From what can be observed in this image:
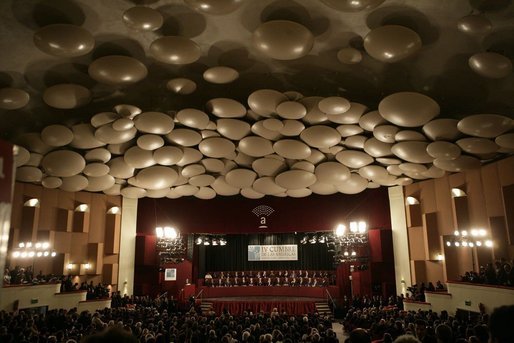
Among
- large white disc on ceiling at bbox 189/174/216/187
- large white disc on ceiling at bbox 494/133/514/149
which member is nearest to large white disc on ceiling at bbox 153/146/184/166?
large white disc on ceiling at bbox 189/174/216/187

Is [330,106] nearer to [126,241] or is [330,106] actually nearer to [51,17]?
[51,17]

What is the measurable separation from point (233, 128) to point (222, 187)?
4.49 meters

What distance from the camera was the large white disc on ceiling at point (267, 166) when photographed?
43.5ft

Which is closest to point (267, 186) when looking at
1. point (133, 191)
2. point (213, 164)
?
point (213, 164)

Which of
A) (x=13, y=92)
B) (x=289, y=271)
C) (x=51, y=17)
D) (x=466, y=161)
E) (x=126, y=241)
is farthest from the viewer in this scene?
(x=289, y=271)

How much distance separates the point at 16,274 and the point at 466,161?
1304 cm

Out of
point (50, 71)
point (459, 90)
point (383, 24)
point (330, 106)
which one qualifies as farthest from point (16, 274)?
point (459, 90)

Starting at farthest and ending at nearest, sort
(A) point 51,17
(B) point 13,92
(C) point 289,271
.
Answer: (C) point 289,271 < (B) point 13,92 < (A) point 51,17

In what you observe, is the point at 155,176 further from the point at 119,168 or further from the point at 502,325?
the point at 502,325

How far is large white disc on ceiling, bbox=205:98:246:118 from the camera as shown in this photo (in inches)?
386

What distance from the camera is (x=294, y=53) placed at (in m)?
7.06

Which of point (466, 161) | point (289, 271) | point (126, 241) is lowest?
point (289, 271)

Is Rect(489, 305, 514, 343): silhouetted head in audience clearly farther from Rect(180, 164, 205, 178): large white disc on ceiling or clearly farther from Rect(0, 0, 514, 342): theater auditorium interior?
Rect(180, 164, 205, 178): large white disc on ceiling

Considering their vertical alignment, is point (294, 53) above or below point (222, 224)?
above
